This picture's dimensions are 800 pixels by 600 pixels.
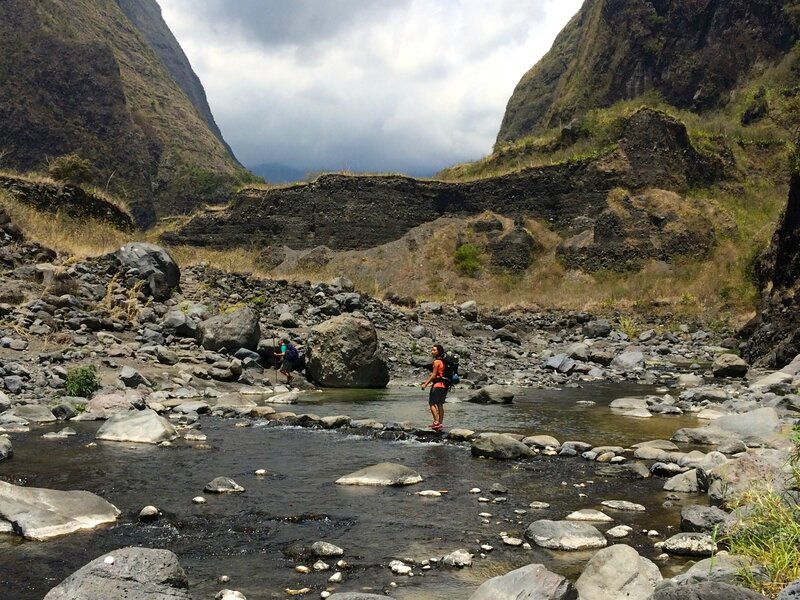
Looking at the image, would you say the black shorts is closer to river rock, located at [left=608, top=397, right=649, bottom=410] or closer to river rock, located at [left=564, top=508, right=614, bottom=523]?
river rock, located at [left=608, top=397, right=649, bottom=410]

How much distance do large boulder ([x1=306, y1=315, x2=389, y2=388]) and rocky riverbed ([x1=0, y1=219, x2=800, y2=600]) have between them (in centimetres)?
4

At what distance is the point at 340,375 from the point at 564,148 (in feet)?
129

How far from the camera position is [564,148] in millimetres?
51594

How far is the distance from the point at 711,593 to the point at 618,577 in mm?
1263

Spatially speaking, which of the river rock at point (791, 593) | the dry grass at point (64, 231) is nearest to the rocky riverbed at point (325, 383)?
the river rock at point (791, 593)

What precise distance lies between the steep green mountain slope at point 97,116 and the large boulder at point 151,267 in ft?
201

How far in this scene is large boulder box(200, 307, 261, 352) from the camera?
18406 mm

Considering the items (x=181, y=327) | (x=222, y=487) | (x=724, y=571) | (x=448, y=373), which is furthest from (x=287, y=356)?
(x=724, y=571)

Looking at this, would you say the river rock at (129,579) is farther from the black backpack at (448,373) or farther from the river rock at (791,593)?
the black backpack at (448,373)

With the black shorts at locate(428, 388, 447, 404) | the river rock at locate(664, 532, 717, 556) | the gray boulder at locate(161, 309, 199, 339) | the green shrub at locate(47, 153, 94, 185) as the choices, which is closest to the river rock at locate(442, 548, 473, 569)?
the river rock at locate(664, 532, 717, 556)

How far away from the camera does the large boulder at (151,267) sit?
21.7 m

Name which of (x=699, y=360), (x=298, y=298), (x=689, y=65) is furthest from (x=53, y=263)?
(x=689, y=65)

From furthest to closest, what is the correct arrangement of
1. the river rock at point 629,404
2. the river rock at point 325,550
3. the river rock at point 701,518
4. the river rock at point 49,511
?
the river rock at point 629,404, the river rock at point 701,518, the river rock at point 49,511, the river rock at point 325,550

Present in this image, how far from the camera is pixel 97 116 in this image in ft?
303
